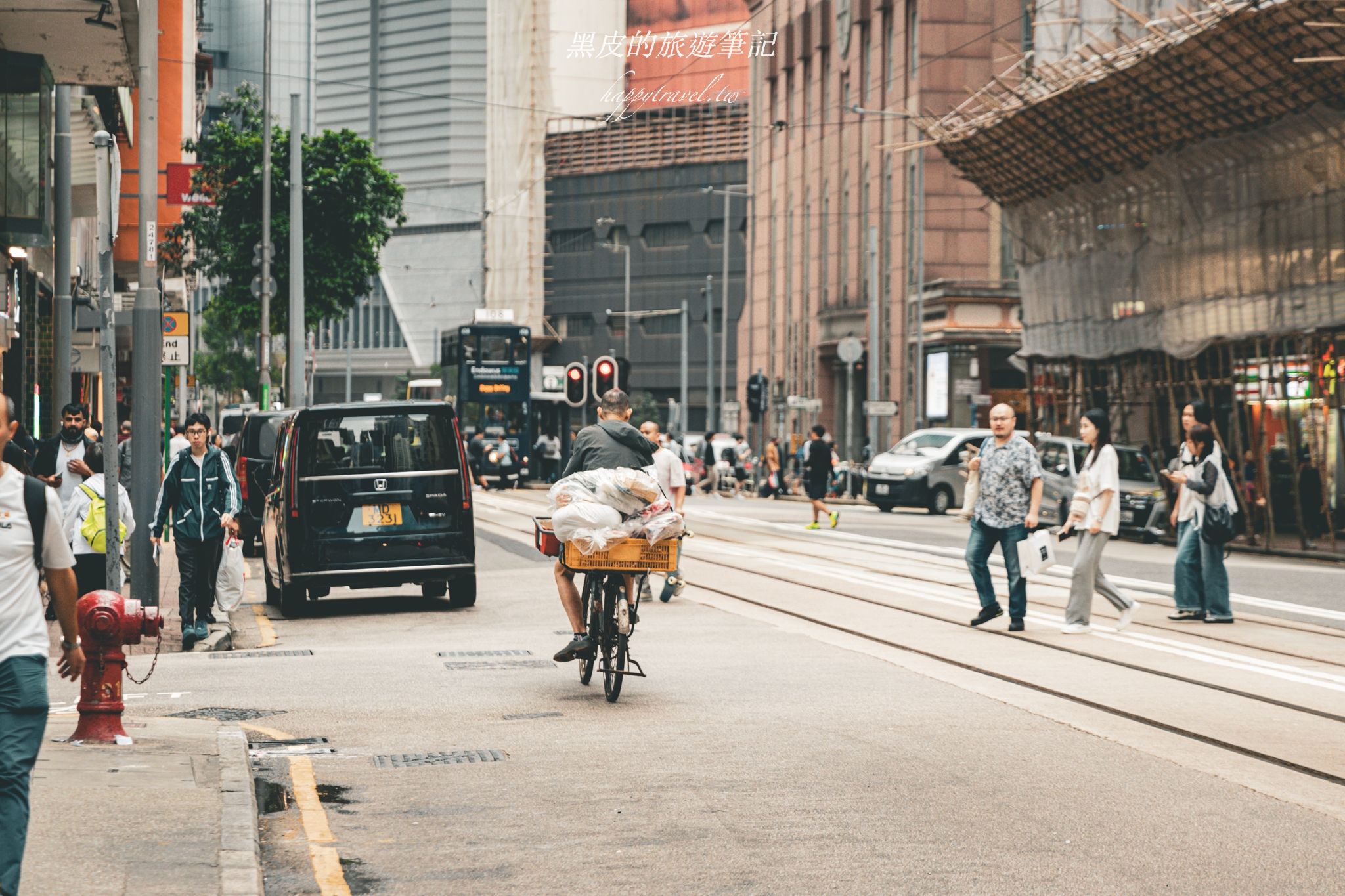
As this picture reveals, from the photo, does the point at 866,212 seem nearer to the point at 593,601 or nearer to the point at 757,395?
the point at 757,395

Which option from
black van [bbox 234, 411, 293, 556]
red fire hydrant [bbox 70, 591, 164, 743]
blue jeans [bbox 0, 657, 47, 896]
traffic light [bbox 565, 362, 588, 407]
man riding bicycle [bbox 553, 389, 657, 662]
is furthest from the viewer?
traffic light [bbox 565, 362, 588, 407]

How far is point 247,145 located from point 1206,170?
22989 millimetres

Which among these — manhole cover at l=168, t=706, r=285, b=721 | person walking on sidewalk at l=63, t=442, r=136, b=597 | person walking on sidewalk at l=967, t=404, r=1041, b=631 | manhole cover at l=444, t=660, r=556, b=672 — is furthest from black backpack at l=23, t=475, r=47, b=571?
person walking on sidewalk at l=967, t=404, r=1041, b=631

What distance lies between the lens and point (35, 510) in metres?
4.96

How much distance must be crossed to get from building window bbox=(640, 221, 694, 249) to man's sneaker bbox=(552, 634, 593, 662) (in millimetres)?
94404

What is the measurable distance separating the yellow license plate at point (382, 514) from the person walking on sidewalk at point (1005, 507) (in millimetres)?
4900

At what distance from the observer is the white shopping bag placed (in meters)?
13.1

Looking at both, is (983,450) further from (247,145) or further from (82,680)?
(247,145)

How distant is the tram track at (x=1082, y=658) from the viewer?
8.10 meters

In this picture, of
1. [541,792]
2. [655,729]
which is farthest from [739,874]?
[655,729]

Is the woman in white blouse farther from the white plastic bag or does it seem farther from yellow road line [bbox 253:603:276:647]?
the white plastic bag

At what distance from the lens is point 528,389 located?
4528cm

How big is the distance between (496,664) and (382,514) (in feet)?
13.3

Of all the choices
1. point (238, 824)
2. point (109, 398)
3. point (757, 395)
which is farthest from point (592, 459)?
point (757, 395)
